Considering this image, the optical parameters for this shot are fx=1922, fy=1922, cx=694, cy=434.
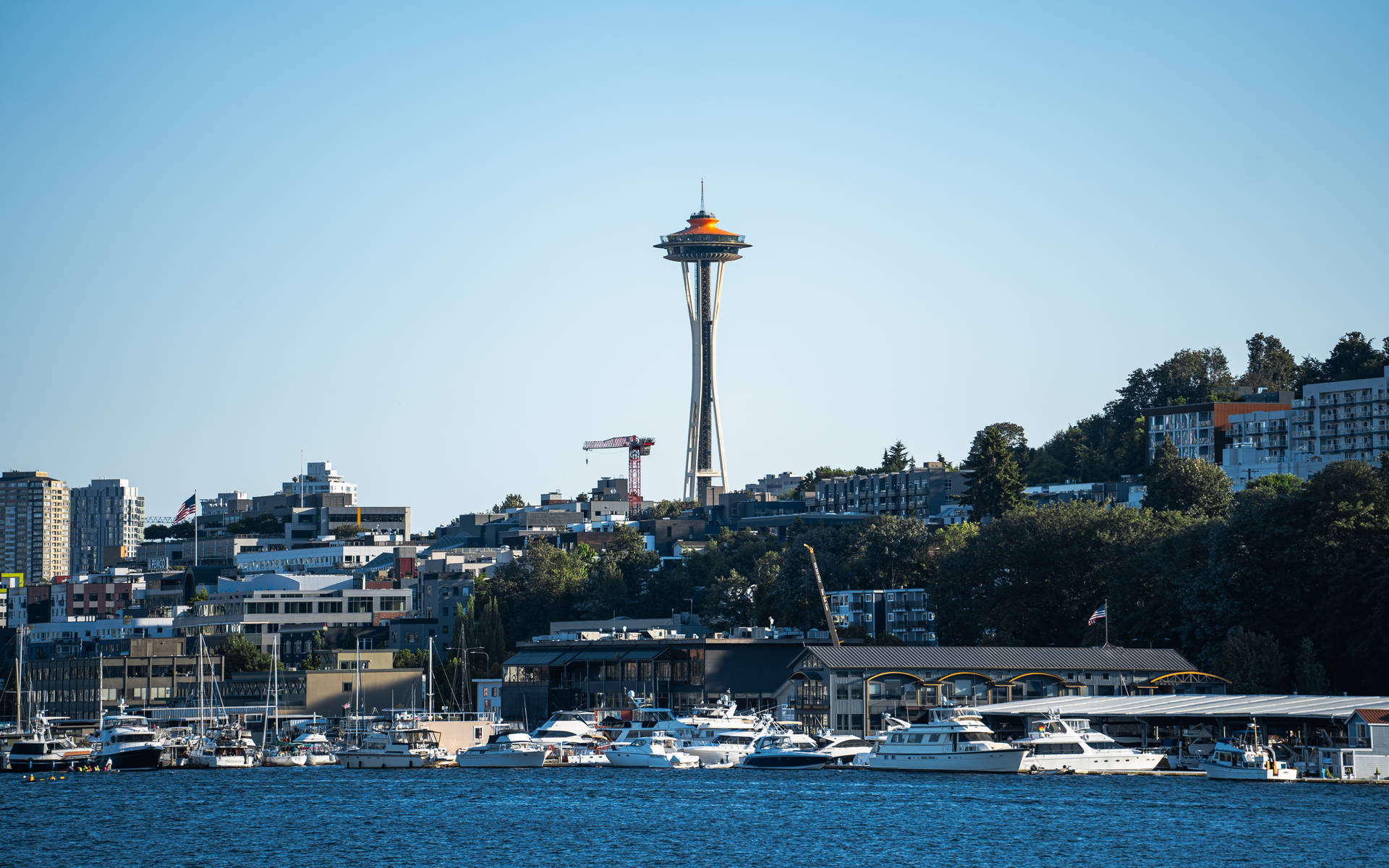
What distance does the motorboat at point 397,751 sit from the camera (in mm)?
123500

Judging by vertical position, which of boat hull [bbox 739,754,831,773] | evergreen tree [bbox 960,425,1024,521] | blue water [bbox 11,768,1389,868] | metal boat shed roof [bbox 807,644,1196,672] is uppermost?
evergreen tree [bbox 960,425,1024,521]

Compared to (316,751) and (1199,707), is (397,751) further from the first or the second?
(1199,707)

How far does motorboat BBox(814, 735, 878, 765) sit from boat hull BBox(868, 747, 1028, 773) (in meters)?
7.83

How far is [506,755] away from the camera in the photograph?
123625 mm

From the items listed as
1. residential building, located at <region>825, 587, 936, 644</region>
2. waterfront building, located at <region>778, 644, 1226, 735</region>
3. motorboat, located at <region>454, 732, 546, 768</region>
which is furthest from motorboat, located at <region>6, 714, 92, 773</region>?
residential building, located at <region>825, 587, 936, 644</region>

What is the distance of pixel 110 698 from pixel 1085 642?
97.1m

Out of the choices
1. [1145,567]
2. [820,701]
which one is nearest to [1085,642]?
[1145,567]

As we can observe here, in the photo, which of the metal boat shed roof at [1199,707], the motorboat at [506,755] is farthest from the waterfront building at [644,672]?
the metal boat shed roof at [1199,707]

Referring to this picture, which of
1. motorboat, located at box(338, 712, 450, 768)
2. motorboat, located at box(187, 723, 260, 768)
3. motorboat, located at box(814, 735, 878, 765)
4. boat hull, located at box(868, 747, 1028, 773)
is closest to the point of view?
boat hull, located at box(868, 747, 1028, 773)

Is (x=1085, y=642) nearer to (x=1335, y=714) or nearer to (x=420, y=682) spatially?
(x=1335, y=714)

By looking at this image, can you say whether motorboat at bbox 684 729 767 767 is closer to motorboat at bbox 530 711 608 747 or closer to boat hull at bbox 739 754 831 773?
boat hull at bbox 739 754 831 773

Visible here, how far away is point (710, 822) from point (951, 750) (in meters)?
23.7

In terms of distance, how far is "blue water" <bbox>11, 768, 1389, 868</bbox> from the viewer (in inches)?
2990

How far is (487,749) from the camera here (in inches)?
4899
